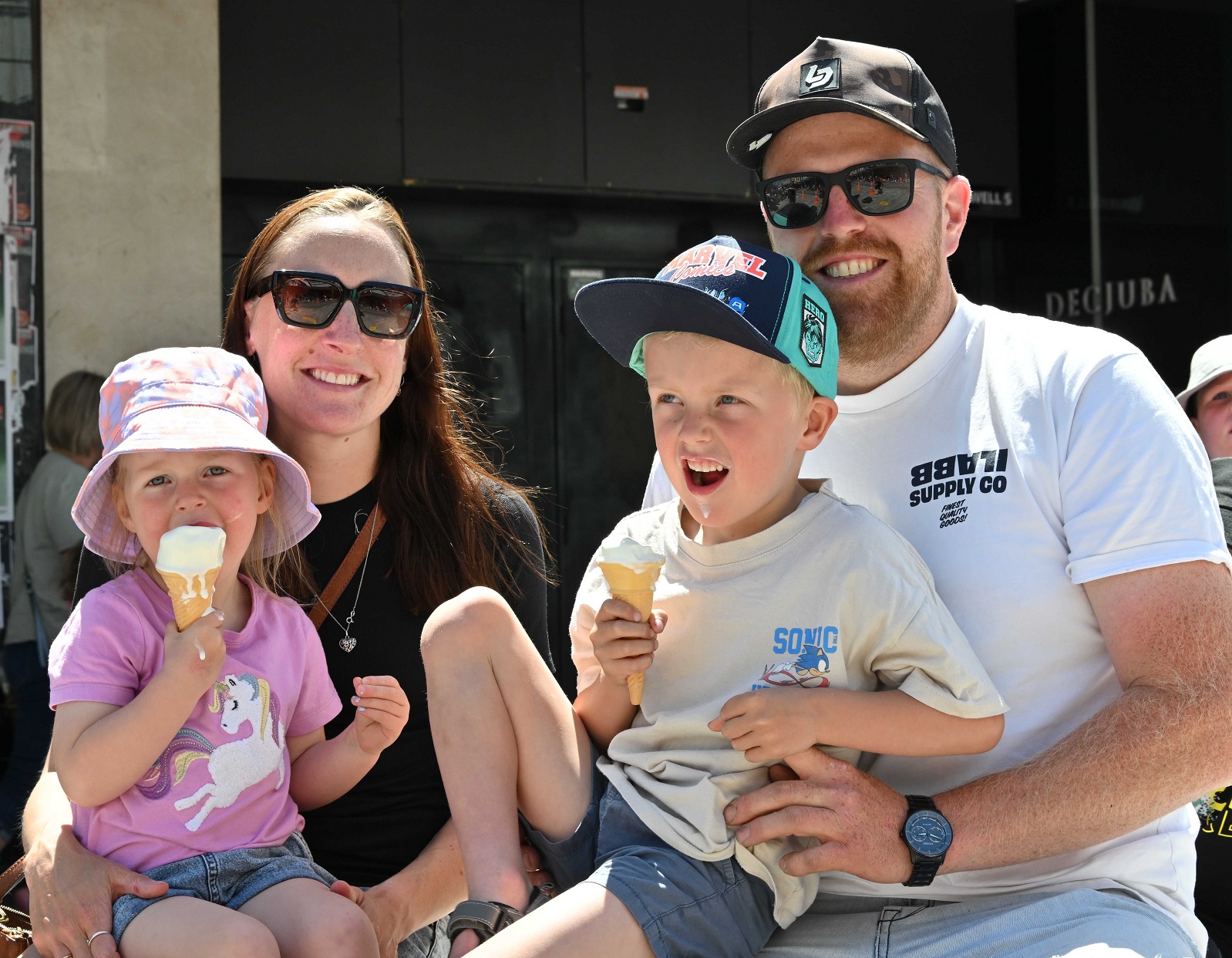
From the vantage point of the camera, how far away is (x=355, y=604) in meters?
3.01

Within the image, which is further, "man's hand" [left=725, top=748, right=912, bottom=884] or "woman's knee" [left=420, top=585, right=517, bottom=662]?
"woman's knee" [left=420, top=585, right=517, bottom=662]

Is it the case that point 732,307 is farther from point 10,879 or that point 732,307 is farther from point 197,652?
point 10,879

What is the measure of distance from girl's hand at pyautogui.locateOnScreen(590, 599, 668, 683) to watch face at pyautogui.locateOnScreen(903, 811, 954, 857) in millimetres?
564

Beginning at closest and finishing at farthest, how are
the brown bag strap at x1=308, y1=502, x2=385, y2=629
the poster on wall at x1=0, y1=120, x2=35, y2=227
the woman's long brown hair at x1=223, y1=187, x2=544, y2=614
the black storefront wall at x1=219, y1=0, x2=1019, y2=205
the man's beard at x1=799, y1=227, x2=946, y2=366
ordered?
the man's beard at x1=799, y1=227, x2=946, y2=366
the brown bag strap at x1=308, y1=502, x2=385, y2=629
the woman's long brown hair at x1=223, y1=187, x2=544, y2=614
the poster on wall at x1=0, y1=120, x2=35, y2=227
the black storefront wall at x1=219, y1=0, x2=1019, y2=205

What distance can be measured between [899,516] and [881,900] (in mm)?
780

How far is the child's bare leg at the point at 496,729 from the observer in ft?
7.84

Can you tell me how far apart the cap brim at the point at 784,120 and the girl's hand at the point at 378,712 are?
5.01 ft

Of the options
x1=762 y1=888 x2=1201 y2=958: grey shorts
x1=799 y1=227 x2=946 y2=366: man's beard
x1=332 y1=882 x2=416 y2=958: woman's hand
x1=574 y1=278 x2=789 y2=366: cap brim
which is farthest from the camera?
x1=799 y1=227 x2=946 y2=366: man's beard

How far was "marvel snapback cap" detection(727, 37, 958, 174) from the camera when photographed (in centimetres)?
288

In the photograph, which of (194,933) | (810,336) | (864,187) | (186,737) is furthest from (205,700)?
(864,187)

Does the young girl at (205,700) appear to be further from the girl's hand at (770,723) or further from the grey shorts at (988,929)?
the grey shorts at (988,929)

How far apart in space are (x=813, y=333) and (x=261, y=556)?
1.25 meters

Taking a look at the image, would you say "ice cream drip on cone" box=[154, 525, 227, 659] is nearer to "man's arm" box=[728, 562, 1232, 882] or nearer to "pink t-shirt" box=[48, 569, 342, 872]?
"pink t-shirt" box=[48, 569, 342, 872]

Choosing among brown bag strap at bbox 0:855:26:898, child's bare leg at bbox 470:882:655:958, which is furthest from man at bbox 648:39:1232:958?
brown bag strap at bbox 0:855:26:898
